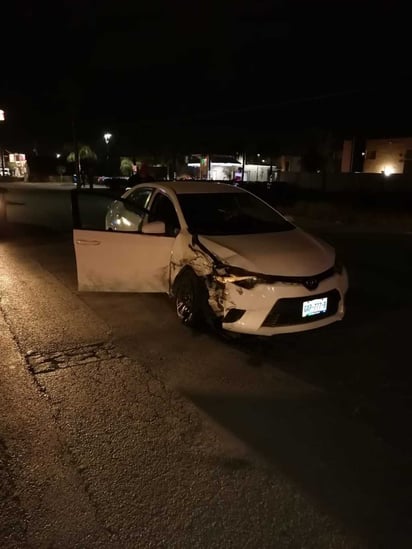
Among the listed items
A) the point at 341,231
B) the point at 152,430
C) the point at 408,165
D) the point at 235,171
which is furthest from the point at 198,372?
the point at 235,171

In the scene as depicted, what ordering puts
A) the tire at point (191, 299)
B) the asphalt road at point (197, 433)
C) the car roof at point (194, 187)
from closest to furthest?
the asphalt road at point (197, 433)
the tire at point (191, 299)
the car roof at point (194, 187)

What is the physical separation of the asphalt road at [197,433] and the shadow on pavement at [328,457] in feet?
0.03

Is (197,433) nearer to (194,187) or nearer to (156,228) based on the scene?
(156,228)

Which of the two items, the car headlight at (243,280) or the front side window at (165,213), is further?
the front side window at (165,213)

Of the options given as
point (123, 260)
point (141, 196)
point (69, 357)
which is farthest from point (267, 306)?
point (141, 196)

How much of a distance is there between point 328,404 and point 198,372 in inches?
45.1

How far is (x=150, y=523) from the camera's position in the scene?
8.02ft

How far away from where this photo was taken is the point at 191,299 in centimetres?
503

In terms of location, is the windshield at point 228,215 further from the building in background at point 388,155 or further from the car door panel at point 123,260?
the building in background at point 388,155

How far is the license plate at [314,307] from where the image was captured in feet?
14.9

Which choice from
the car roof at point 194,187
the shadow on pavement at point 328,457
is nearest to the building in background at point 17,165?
the car roof at point 194,187

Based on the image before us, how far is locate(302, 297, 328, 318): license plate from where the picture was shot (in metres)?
4.53

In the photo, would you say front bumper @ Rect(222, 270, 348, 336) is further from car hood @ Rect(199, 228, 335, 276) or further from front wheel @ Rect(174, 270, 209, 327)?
front wheel @ Rect(174, 270, 209, 327)

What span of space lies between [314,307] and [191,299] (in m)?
1.29
